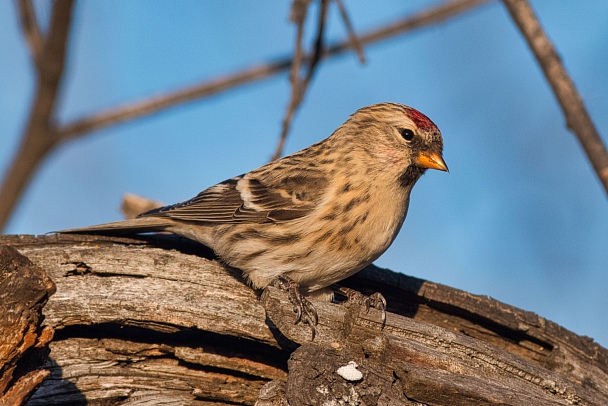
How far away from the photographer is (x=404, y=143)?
12.7 ft

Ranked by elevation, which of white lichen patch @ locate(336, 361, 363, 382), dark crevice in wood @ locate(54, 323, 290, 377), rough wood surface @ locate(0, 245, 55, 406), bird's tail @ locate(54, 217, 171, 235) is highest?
bird's tail @ locate(54, 217, 171, 235)

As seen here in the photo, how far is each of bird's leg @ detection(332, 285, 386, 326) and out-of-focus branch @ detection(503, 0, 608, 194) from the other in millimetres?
1278

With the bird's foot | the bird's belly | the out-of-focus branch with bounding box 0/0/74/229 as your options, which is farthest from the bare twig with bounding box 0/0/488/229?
the bird's foot

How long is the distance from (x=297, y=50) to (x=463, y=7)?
1.31 m

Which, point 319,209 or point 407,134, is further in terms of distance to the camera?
point 407,134

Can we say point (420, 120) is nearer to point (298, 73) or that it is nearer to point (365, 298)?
point (365, 298)

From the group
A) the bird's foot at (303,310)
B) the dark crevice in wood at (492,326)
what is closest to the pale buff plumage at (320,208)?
the bird's foot at (303,310)

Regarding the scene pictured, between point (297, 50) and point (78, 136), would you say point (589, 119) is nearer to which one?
point (297, 50)

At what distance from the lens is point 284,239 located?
3.72 m

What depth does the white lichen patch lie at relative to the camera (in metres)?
2.84

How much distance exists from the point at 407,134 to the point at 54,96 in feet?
5.36

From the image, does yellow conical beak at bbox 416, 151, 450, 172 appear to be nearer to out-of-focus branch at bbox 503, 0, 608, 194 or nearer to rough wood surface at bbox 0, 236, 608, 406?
rough wood surface at bbox 0, 236, 608, 406

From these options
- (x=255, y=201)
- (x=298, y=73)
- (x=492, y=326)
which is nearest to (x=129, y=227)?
(x=255, y=201)

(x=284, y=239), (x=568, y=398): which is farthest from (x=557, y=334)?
(x=284, y=239)
